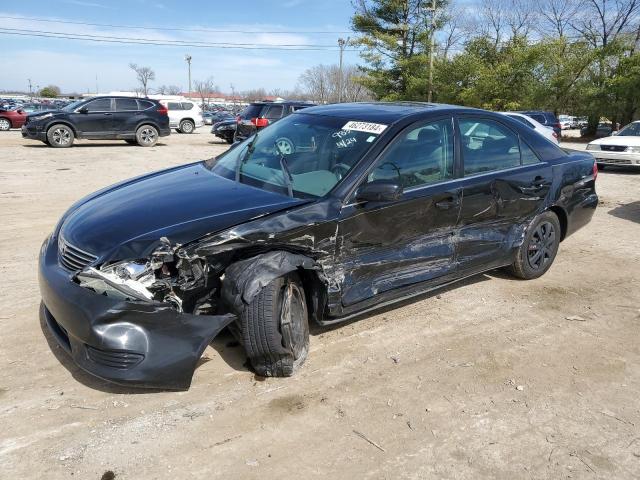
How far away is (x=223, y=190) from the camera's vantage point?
Answer: 3455mm

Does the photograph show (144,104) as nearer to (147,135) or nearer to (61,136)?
(147,135)

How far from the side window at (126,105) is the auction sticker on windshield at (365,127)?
15085 millimetres

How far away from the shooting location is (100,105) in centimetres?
1658

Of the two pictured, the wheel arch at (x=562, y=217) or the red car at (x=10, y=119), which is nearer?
the wheel arch at (x=562, y=217)

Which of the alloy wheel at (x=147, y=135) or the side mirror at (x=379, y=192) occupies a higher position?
the alloy wheel at (x=147, y=135)

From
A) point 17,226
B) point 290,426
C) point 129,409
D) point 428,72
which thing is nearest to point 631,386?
point 290,426

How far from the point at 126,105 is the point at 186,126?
1013 cm

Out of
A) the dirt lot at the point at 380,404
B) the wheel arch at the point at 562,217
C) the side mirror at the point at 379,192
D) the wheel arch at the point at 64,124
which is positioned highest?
the wheel arch at the point at 64,124

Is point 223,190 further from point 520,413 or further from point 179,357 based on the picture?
point 520,413

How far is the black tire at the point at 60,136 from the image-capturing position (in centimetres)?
1595

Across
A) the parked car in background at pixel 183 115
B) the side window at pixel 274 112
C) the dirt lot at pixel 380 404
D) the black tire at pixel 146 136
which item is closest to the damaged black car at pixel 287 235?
the dirt lot at pixel 380 404

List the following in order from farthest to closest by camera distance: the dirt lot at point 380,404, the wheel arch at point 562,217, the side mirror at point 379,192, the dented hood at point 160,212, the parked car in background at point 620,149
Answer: the parked car in background at point 620,149, the wheel arch at point 562,217, the side mirror at point 379,192, the dented hood at point 160,212, the dirt lot at point 380,404

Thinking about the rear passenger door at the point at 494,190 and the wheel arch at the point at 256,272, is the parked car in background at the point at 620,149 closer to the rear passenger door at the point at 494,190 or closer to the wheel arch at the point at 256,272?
the rear passenger door at the point at 494,190

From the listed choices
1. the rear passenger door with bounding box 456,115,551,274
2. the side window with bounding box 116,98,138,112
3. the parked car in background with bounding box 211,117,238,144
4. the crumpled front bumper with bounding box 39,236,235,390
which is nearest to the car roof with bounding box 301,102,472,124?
the rear passenger door with bounding box 456,115,551,274
